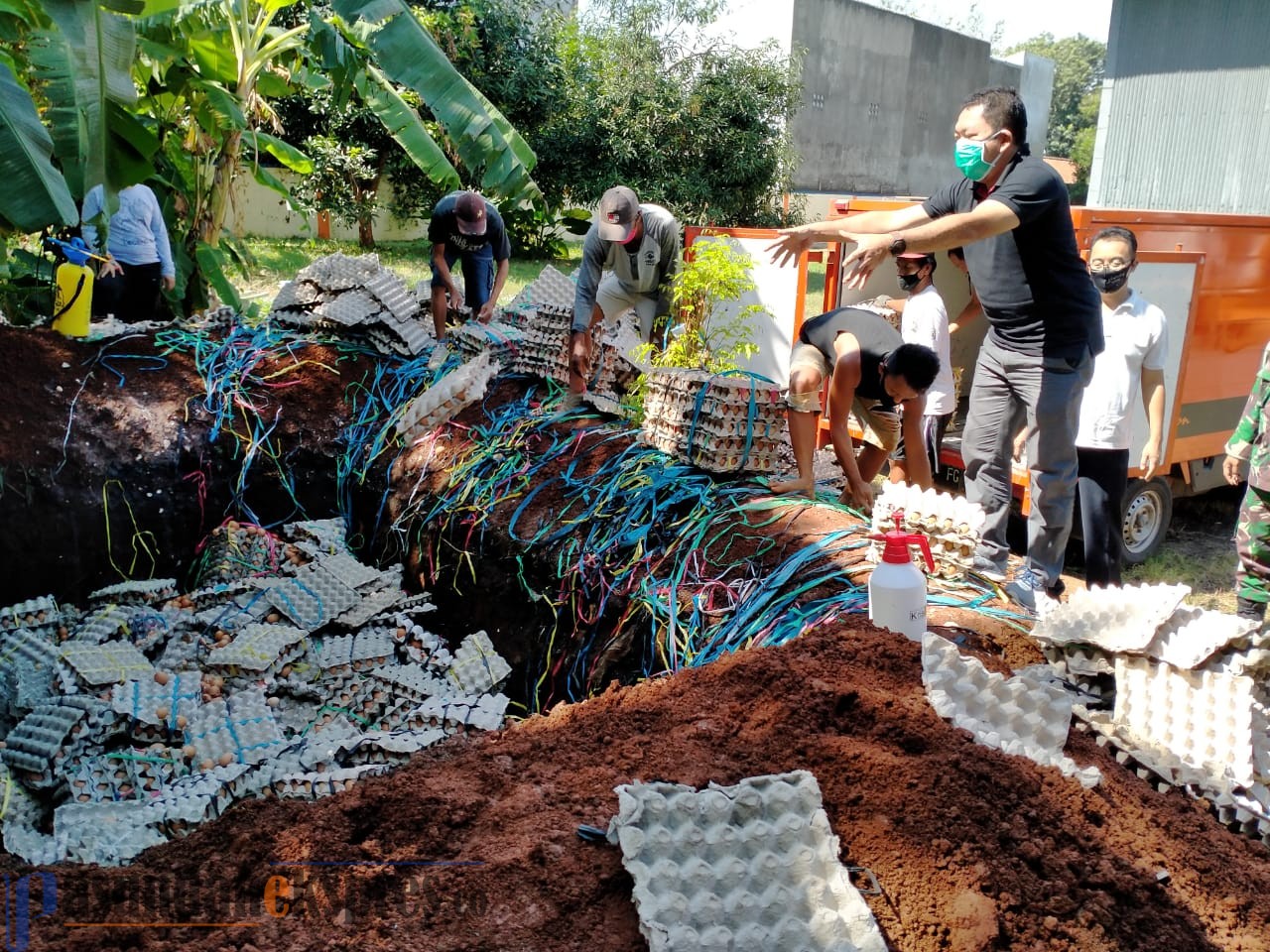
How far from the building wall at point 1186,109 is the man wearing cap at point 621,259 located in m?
9.06

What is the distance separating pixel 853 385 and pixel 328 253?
12834 mm

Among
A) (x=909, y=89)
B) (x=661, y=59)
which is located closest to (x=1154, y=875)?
(x=661, y=59)

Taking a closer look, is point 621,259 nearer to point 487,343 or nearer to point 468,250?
point 487,343

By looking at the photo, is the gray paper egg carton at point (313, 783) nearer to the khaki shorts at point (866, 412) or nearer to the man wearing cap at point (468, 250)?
the khaki shorts at point (866, 412)

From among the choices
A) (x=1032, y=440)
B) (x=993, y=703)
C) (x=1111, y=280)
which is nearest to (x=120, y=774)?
(x=993, y=703)

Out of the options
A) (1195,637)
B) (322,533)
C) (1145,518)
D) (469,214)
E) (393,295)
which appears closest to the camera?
(1195,637)

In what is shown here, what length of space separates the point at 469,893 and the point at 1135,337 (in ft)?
14.6

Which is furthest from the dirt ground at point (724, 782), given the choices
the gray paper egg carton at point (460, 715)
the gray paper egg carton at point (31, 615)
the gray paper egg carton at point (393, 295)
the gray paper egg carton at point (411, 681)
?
the gray paper egg carton at point (393, 295)

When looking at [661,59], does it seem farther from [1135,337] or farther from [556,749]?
[556,749]

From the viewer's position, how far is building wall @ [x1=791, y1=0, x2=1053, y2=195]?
21562mm

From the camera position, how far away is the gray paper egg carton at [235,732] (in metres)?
4.27

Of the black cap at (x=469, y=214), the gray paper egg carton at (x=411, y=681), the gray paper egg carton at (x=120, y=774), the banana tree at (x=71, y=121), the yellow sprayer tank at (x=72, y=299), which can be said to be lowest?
the gray paper egg carton at (x=120, y=774)

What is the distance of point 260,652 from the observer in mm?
4918

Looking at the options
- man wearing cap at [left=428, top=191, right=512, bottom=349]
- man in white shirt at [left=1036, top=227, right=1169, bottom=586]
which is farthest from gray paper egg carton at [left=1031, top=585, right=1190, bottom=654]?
man wearing cap at [left=428, top=191, right=512, bottom=349]
